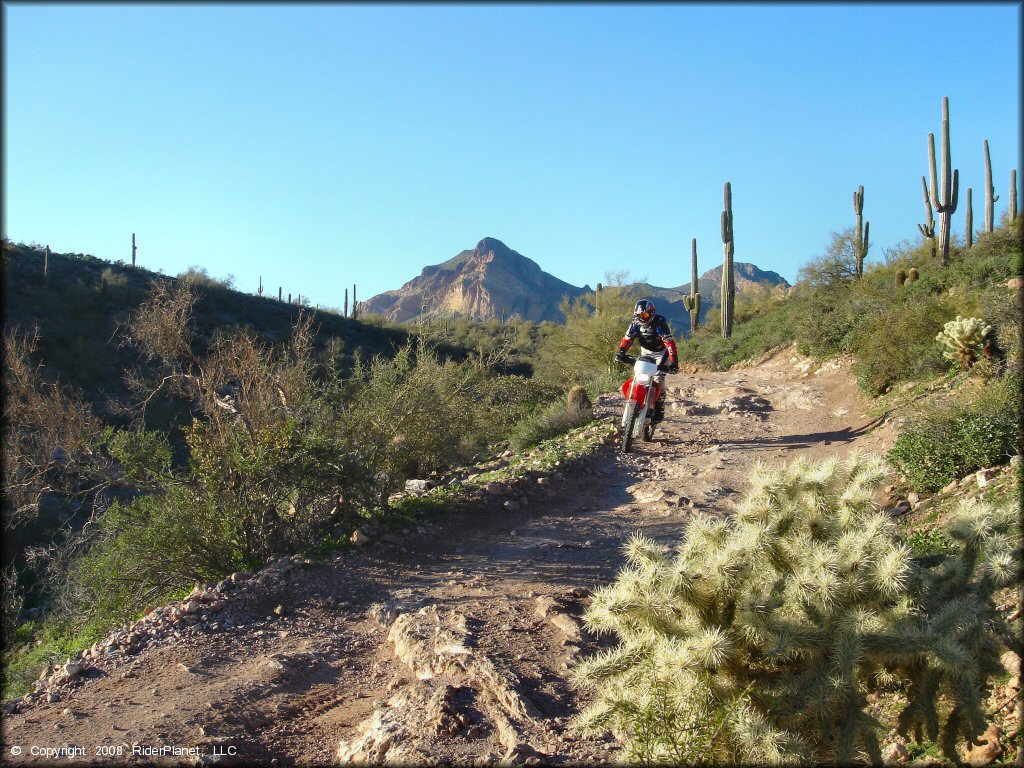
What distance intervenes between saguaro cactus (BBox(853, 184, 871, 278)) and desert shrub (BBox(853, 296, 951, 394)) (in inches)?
581

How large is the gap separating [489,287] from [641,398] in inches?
3395

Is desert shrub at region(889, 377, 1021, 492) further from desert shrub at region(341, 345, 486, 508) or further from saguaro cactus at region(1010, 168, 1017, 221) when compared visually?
saguaro cactus at region(1010, 168, 1017, 221)

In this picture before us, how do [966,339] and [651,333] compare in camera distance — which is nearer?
[651,333]

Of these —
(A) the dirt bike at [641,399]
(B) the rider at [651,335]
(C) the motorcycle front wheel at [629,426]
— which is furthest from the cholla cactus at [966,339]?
(C) the motorcycle front wheel at [629,426]

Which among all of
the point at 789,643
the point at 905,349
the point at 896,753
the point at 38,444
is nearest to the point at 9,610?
the point at 38,444

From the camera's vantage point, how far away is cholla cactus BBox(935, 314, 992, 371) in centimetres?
1037

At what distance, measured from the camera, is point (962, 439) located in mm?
7000

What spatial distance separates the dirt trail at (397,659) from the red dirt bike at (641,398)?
5.46 feet

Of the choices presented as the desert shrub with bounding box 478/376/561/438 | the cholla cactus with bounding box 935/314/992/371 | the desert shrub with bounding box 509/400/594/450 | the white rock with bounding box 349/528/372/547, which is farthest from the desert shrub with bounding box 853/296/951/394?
the white rock with bounding box 349/528/372/547

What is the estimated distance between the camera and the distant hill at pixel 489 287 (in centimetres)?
9038

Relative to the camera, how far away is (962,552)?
372 cm

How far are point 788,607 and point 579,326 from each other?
2267 centimetres

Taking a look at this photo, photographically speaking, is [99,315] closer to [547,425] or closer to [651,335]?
[547,425]

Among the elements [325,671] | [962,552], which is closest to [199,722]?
[325,671]
